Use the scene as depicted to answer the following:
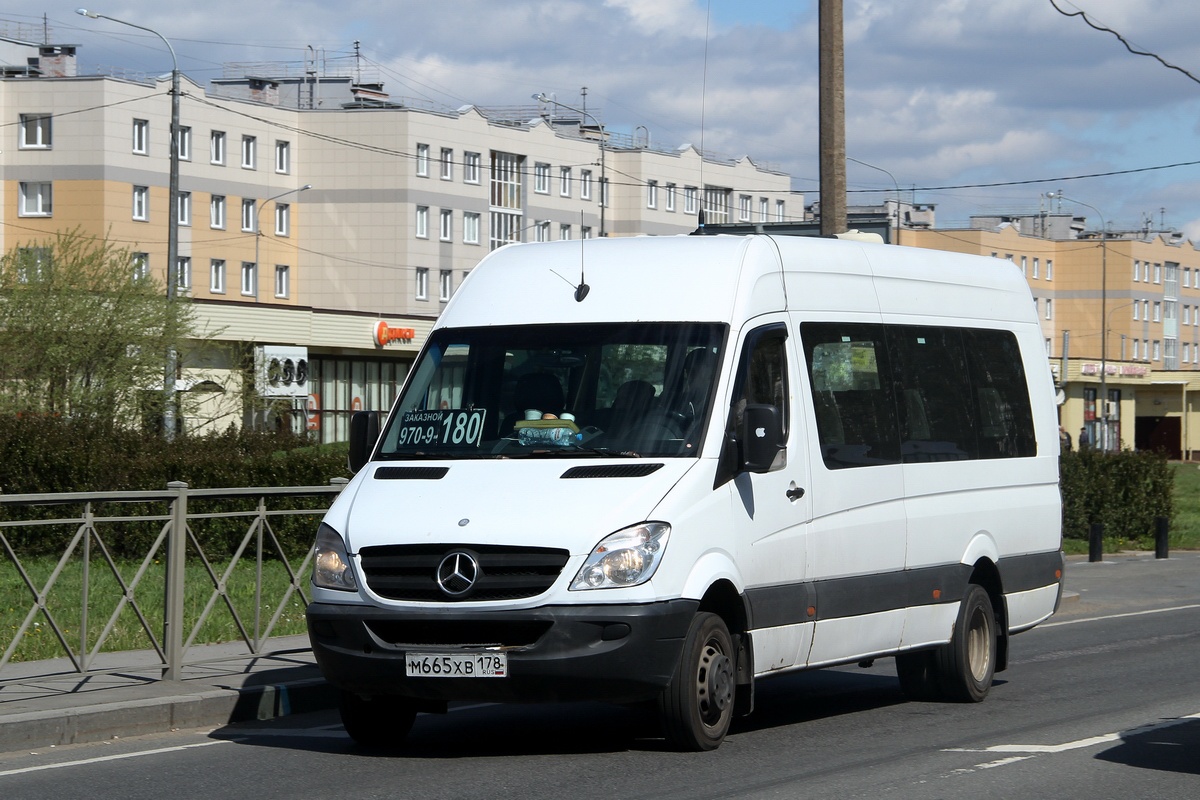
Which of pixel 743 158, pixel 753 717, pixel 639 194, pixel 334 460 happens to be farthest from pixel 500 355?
pixel 743 158

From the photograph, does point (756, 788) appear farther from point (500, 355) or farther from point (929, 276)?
point (929, 276)

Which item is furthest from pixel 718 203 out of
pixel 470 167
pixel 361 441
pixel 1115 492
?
pixel 361 441

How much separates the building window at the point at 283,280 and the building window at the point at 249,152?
17.3 feet

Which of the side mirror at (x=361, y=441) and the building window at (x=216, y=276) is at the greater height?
the building window at (x=216, y=276)

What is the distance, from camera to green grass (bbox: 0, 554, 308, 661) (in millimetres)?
10953

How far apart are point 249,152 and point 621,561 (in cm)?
7754

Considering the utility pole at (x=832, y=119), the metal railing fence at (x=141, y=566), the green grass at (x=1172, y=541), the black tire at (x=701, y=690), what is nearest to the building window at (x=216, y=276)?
the green grass at (x=1172, y=541)

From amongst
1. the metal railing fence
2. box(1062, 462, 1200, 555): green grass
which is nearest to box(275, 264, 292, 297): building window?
box(1062, 462, 1200, 555): green grass

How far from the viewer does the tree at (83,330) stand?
35.7 m

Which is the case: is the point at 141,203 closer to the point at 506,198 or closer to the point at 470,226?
the point at 470,226

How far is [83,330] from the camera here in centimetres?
3675

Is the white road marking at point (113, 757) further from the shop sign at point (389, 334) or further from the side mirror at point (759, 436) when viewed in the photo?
the shop sign at point (389, 334)

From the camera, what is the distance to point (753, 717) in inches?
410

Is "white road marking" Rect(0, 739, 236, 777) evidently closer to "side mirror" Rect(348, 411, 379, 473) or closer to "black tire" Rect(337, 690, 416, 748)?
"black tire" Rect(337, 690, 416, 748)
